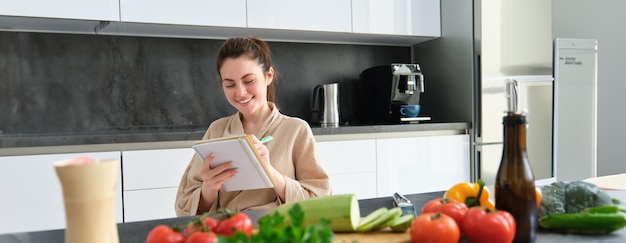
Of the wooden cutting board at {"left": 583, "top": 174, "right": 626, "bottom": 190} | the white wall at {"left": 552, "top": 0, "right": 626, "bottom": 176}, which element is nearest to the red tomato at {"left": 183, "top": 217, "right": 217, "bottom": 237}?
the wooden cutting board at {"left": 583, "top": 174, "right": 626, "bottom": 190}

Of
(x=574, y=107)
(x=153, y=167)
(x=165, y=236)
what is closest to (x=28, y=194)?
(x=153, y=167)

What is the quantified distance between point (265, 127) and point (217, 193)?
0.94 ft

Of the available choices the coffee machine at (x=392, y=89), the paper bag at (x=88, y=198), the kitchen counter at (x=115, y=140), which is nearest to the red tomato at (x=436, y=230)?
the paper bag at (x=88, y=198)

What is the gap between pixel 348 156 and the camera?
2.60 m

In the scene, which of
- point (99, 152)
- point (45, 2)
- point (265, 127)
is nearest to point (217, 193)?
point (265, 127)

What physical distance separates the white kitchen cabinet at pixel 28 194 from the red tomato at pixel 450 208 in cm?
173

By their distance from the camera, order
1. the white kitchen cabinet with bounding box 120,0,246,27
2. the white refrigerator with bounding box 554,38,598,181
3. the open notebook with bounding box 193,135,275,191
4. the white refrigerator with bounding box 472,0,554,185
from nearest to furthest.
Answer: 1. the open notebook with bounding box 193,135,275,191
2. the white kitchen cabinet with bounding box 120,0,246,27
3. the white refrigerator with bounding box 472,0,554,185
4. the white refrigerator with bounding box 554,38,598,181

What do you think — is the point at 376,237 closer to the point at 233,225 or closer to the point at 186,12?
the point at 233,225

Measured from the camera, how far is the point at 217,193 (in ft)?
4.55

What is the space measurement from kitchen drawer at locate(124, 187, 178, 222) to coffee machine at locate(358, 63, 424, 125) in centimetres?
135

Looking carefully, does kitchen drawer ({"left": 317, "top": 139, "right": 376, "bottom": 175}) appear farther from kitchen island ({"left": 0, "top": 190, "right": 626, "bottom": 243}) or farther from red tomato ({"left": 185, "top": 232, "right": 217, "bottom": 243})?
red tomato ({"left": 185, "top": 232, "right": 217, "bottom": 243})

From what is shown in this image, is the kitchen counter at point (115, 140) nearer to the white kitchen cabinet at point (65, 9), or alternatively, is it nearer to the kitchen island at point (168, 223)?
the white kitchen cabinet at point (65, 9)

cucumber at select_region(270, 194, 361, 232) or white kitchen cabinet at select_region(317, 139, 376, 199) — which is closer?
cucumber at select_region(270, 194, 361, 232)

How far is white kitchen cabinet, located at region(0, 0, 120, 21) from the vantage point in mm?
2268
